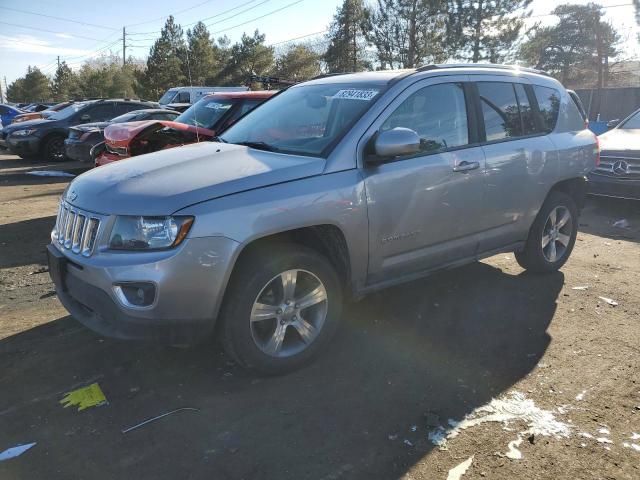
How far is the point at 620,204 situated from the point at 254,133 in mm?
7509

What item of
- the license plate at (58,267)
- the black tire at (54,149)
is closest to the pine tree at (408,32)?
the black tire at (54,149)

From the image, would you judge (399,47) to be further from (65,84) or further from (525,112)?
(65,84)

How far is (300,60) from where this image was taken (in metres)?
53.9

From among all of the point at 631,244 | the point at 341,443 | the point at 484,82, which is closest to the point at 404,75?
the point at 484,82

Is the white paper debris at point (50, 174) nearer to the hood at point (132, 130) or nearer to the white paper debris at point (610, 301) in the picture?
the hood at point (132, 130)

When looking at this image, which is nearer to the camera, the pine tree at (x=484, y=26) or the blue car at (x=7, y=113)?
the blue car at (x=7, y=113)

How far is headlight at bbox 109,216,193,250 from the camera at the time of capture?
2881 millimetres

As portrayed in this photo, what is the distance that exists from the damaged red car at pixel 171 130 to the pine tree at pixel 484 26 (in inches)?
1278

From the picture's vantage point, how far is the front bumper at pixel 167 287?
2.86 metres

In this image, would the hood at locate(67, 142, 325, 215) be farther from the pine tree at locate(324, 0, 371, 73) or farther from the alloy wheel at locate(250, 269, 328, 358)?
the pine tree at locate(324, 0, 371, 73)

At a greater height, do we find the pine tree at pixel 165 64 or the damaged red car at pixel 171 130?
the pine tree at pixel 165 64

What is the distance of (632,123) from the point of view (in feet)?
31.0

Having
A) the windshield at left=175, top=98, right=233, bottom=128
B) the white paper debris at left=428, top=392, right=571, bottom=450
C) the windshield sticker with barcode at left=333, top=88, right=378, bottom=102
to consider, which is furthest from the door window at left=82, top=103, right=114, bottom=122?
the white paper debris at left=428, top=392, right=571, bottom=450

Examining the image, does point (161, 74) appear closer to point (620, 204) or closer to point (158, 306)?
point (620, 204)
